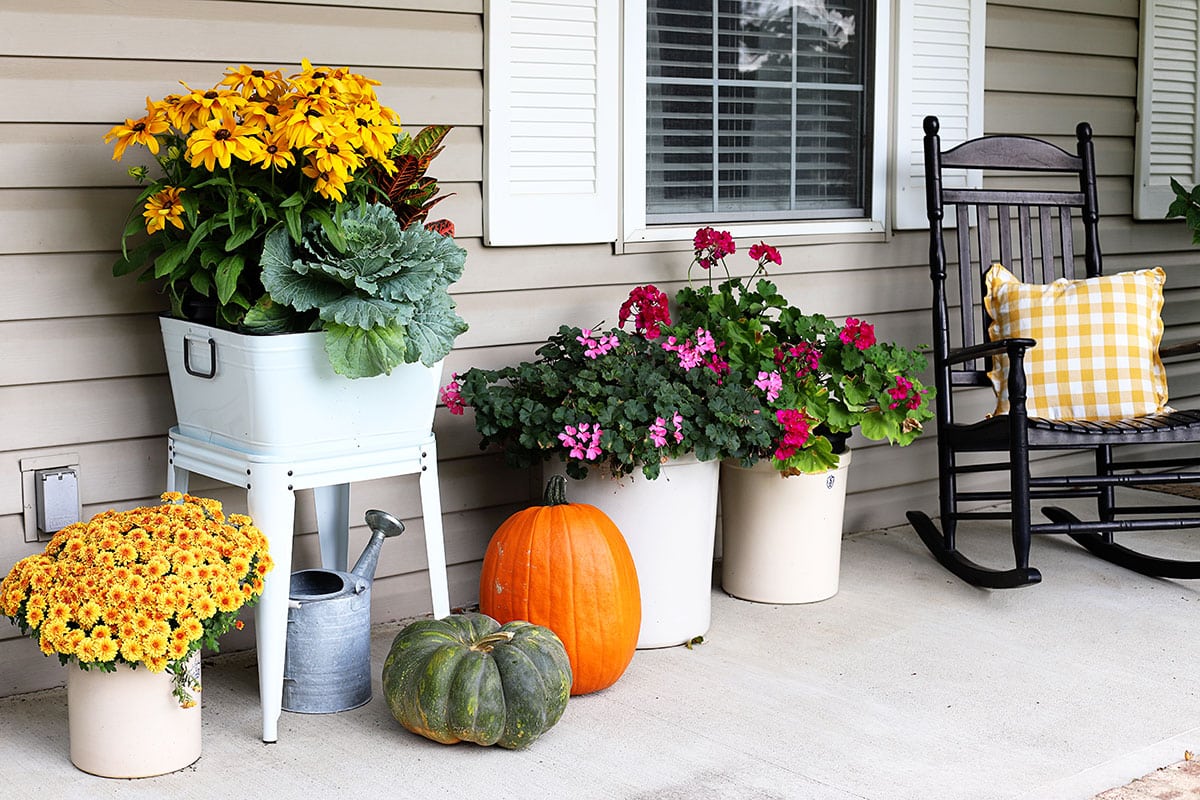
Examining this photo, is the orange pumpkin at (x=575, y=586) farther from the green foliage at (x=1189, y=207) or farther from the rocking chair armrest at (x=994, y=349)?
the green foliage at (x=1189, y=207)

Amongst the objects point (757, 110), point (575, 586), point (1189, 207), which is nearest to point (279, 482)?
point (575, 586)

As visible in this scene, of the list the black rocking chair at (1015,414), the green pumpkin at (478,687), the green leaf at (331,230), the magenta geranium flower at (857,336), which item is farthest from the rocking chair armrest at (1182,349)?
the green leaf at (331,230)

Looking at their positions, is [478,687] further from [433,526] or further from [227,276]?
[227,276]

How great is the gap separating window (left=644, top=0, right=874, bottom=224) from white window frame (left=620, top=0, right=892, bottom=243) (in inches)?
1.3

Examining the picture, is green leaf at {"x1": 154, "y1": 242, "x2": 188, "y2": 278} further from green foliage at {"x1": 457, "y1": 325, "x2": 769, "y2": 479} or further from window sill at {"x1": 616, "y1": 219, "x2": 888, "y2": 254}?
window sill at {"x1": 616, "y1": 219, "x2": 888, "y2": 254}

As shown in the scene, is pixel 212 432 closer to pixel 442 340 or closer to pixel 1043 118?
pixel 442 340

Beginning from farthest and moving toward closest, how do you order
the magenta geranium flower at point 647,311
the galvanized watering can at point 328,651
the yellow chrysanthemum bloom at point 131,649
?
the magenta geranium flower at point 647,311, the galvanized watering can at point 328,651, the yellow chrysanthemum bloom at point 131,649

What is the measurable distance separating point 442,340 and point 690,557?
0.81 metres

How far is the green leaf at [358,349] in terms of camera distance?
234cm

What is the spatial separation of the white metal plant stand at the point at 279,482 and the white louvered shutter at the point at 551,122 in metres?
0.71

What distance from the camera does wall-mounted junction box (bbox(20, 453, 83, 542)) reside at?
2.57m

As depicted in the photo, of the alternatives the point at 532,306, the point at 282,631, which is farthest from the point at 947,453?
the point at 282,631

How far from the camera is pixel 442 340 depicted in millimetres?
2436

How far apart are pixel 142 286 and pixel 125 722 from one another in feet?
2.88
